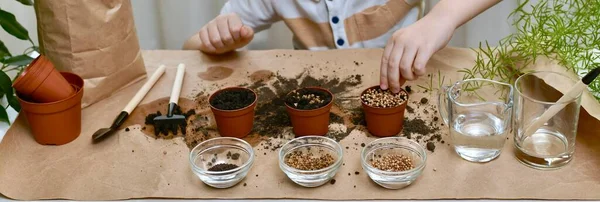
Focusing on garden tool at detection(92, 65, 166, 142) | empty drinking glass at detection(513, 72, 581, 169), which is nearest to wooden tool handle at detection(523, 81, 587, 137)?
empty drinking glass at detection(513, 72, 581, 169)

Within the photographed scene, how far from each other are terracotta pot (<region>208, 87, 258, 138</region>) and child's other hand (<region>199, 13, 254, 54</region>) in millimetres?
274

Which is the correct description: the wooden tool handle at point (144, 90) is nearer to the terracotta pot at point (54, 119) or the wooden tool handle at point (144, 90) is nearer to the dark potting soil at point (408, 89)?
the terracotta pot at point (54, 119)

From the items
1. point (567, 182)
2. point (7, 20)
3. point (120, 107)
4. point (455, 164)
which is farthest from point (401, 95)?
point (7, 20)

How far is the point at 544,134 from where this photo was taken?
892 millimetres

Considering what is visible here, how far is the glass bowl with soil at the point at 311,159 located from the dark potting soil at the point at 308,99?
56 mm

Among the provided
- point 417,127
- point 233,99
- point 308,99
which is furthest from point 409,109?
point 233,99

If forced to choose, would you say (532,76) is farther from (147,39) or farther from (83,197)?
(147,39)

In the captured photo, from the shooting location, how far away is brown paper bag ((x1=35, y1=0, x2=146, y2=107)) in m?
1.01

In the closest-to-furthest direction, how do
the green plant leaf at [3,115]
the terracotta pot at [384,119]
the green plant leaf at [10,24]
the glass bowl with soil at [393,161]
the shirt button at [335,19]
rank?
the glass bowl with soil at [393,161] → the terracotta pot at [384,119] → the green plant leaf at [3,115] → the green plant leaf at [10,24] → the shirt button at [335,19]

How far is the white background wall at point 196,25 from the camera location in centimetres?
176

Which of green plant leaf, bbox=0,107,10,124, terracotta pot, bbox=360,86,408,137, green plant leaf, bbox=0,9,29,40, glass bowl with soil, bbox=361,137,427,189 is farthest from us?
green plant leaf, bbox=0,9,29,40

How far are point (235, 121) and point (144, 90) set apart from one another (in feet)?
0.78

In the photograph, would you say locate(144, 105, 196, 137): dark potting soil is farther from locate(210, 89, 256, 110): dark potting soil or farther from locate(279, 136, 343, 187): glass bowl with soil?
locate(279, 136, 343, 187): glass bowl with soil

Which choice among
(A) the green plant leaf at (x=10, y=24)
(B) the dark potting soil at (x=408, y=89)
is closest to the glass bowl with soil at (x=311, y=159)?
(B) the dark potting soil at (x=408, y=89)
